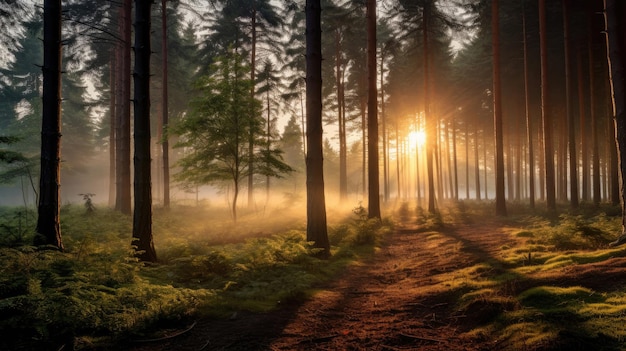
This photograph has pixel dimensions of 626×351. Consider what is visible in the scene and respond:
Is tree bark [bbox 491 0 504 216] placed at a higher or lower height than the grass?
higher

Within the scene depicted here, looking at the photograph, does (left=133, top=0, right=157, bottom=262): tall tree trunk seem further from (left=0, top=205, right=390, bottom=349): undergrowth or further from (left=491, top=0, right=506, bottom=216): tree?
(left=491, top=0, right=506, bottom=216): tree

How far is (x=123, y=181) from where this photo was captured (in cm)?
1755

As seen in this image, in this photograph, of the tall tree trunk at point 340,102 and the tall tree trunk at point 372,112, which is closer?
the tall tree trunk at point 372,112

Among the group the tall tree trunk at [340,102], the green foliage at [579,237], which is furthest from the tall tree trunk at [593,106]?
the tall tree trunk at [340,102]

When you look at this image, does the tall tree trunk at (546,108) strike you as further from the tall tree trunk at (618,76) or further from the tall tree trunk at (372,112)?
the tall tree trunk at (618,76)

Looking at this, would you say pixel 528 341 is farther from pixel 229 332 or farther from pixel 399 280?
pixel 399 280

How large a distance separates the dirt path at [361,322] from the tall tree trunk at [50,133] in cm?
469

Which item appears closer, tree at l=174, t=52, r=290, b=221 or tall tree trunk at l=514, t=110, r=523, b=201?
tree at l=174, t=52, r=290, b=221

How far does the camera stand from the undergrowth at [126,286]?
3746 millimetres

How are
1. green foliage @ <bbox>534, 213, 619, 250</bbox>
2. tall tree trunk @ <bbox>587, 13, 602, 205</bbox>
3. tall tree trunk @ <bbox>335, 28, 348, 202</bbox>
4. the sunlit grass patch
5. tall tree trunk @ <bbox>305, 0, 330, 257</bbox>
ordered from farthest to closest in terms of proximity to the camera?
tall tree trunk @ <bbox>335, 28, 348, 202</bbox>
tall tree trunk @ <bbox>587, 13, 602, 205</bbox>
tall tree trunk @ <bbox>305, 0, 330, 257</bbox>
green foliage @ <bbox>534, 213, 619, 250</bbox>
the sunlit grass patch

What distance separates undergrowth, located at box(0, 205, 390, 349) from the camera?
375cm

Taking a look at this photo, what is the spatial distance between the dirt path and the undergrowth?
1.48 feet

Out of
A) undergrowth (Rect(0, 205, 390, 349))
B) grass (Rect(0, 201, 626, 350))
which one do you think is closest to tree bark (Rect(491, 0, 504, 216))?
grass (Rect(0, 201, 626, 350))

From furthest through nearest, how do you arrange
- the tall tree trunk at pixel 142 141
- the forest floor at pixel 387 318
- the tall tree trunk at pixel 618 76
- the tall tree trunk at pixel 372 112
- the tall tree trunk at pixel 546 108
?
the tall tree trunk at pixel 546 108 < the tall tree trunk at pixel 372 112 < the tall tree trunk at pixel 618 76 < the tall tree trunk at pixel 142 141 < the forest floor at pixel 387 318
